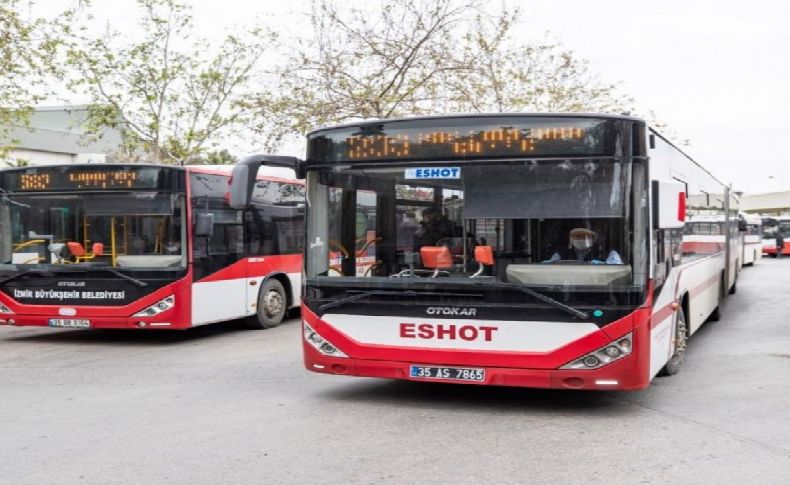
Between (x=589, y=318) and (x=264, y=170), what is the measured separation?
875 centimetres

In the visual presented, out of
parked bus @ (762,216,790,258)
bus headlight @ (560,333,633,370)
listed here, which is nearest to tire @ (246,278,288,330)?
bus headlight @ (560,333,633,370)

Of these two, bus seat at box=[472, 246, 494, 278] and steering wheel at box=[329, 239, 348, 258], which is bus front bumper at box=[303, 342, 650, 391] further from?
steering wheel at box=[329, 239, 348, 258]

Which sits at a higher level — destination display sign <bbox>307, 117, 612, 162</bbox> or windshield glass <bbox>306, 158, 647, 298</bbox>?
destination display sign <bbox>307, 117, 612, 162</bbox>

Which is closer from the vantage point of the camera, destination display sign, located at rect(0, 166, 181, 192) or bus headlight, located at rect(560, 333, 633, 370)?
bus headlight, located at rect(560, 333, 633, 370)

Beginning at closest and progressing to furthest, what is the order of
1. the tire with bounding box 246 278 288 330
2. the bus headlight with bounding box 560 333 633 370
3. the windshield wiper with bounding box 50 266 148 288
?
the bus headlight with bounding box 560 333 633 370
the windshield wiper with bounding box 50 266 148 288
the tire with bounding box 246 278 288 330

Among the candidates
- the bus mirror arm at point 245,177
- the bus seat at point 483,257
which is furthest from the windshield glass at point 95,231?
the bus seat at point 483,257

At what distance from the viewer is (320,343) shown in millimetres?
8180

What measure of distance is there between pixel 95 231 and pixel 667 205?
821 centimetres

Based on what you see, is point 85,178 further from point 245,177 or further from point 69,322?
point 245,177

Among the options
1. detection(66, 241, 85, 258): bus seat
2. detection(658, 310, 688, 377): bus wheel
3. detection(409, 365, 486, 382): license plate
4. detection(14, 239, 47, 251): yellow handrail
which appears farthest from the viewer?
detection(14, 239, 47, 251): yellow handrail

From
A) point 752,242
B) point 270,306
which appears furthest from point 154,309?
point 752,242

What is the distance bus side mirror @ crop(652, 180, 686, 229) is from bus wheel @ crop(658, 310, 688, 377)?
156cm

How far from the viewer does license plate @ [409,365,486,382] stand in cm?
759

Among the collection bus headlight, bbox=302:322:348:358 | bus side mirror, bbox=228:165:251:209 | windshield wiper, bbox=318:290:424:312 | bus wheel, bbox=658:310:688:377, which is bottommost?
bus wheel, bbox=658:310:688:377
